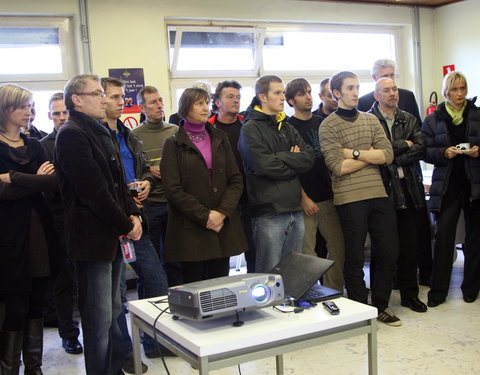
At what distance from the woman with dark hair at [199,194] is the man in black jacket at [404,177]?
43.5 inches

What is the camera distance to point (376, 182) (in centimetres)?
334

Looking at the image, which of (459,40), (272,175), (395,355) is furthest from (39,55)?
(459,40)

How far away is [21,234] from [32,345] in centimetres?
55

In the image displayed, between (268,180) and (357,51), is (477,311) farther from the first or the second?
(357,51)

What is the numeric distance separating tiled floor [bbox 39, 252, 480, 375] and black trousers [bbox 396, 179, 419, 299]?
210mm

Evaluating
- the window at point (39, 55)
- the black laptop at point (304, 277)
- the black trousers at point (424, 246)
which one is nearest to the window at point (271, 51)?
the window at point (39, 55)

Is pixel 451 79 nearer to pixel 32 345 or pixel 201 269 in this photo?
pixel 201 269

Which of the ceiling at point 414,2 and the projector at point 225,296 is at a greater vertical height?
the ceiling at point 414,2

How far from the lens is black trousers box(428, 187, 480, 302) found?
3.75 metres

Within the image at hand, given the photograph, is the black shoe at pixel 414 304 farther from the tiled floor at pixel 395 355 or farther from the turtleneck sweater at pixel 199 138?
the turtleneck sweater at pixel 199 138

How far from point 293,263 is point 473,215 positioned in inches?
88.5

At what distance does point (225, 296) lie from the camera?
5.30 feet

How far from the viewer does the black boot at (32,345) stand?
2693 mm

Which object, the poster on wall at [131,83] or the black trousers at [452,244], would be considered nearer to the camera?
the black trousers at [452,244]
